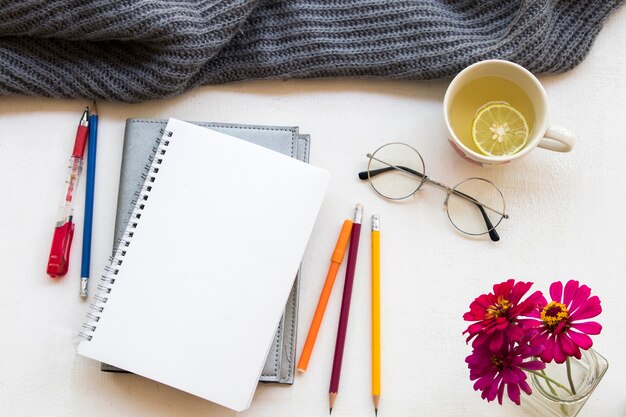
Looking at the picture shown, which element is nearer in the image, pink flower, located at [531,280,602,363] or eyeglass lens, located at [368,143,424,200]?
pink flower, located at [531,280,602,363]

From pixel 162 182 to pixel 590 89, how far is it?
437mm

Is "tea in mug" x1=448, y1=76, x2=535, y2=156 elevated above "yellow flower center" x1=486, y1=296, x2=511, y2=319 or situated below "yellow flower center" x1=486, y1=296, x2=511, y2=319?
above

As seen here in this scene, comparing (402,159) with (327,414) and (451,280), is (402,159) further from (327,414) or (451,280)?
(327,414)

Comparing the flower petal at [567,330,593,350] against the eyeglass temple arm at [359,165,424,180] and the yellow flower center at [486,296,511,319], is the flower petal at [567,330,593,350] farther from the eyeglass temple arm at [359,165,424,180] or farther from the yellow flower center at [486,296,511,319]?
the eyeglass temple arm at [359,165,424,180]

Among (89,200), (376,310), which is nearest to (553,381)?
(376,310)

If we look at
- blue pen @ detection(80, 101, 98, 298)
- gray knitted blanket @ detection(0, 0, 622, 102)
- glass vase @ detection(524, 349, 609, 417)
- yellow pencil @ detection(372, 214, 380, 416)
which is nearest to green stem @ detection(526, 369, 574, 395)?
glass vase @ detection(524, 349, 609, 417)

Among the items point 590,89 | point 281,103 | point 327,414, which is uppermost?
point 281,103

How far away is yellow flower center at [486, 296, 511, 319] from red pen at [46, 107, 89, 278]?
15.5 inches

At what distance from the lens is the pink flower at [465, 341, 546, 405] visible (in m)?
0.48

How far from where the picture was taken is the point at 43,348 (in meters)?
0.59

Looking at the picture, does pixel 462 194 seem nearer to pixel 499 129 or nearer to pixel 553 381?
pixel 499 129

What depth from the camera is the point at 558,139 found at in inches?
22.5

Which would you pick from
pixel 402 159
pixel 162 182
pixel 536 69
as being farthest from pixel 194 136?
pixel 536 69

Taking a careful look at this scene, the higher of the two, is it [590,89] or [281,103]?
[281,103]
